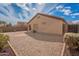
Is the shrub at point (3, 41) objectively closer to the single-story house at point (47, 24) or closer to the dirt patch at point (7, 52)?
the dirt patch at point (7, 52)

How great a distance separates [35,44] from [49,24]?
308 millimetres

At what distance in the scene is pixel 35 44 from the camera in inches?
97.0

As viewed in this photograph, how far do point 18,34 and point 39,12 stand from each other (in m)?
0.39

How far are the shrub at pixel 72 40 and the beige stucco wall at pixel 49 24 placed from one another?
0.11 meters

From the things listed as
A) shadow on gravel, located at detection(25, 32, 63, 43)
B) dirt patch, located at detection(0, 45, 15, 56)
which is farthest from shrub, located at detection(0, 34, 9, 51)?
shadow on gravel, located at detection(25, 32, 63, 43)

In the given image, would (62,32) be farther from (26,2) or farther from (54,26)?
(26,2)

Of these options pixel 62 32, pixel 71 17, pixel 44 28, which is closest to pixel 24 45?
pixel 44 28

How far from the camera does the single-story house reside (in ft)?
8.05

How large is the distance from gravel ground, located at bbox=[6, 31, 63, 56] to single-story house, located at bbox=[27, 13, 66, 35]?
2.7 inches

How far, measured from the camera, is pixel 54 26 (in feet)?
8.08

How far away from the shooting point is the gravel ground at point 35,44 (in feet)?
8.00

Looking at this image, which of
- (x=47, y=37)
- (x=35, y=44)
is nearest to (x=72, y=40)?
(x=47, y=37)

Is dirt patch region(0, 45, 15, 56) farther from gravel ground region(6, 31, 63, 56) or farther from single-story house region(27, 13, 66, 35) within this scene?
single-story house region(27, 13, 66, 35)

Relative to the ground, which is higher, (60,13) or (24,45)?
(60,13)
